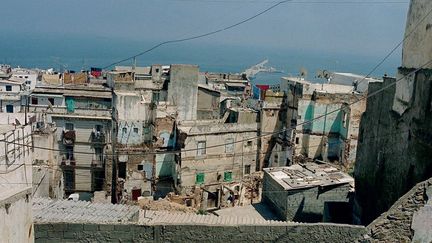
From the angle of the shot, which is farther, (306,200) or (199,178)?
(199,178)

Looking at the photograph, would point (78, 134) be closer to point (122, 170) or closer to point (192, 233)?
point (122, 170)

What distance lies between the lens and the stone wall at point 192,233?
10.7m

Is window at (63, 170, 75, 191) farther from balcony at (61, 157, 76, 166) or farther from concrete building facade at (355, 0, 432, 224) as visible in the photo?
concrete building facade at (355, 0, 432, 224)

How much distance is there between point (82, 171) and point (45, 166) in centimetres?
1154

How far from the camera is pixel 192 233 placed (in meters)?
11.1

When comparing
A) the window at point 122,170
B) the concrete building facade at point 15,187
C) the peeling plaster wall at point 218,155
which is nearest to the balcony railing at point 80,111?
the window at point 122,170

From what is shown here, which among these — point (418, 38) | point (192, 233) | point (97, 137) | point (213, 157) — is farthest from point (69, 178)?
point (418, 38)

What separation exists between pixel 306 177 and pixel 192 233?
33.1 ft

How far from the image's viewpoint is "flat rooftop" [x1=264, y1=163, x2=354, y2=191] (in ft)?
62.6

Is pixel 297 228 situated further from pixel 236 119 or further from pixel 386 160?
pixel 236 119

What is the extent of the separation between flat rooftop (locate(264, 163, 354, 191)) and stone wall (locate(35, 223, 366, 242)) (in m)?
6.98

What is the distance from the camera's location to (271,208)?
1997 centimetres

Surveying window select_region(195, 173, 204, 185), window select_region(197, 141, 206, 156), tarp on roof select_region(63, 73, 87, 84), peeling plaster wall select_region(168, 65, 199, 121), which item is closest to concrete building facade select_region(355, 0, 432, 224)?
window select_region(197, 141, 206, 156)

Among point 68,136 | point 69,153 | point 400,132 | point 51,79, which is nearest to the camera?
point 400,132
